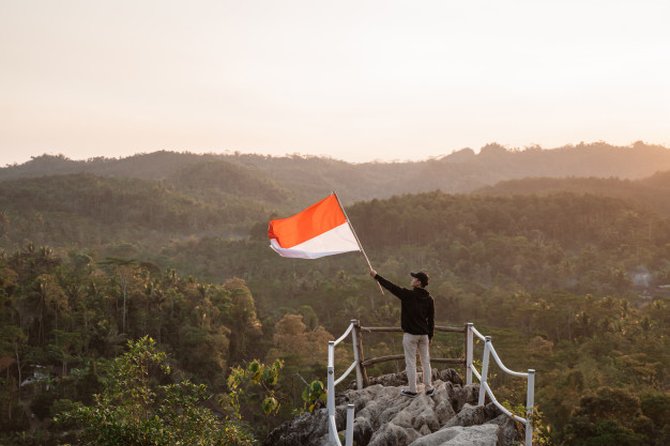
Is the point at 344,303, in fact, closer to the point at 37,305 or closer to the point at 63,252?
the point at 37,305


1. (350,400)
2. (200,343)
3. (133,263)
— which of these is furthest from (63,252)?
(350,400)

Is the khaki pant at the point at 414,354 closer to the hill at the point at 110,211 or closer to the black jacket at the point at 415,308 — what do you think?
the black jacket at the point at 415,308

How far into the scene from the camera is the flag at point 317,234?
11398 mm

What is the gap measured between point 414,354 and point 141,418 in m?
6.45

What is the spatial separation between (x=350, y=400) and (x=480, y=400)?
2.13m

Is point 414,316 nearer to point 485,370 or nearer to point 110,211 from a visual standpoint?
point 485,370

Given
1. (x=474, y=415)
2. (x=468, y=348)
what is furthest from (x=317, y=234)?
(x=474, y=415)

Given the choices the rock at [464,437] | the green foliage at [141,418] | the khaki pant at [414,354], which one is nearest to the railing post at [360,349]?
the khaki pant at [414,354]

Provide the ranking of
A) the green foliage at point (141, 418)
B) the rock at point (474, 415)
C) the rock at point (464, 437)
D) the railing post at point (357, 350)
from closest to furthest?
the rock at point (464, 437) → the rock at point (474, 415) → the railing post at point (357, 350) → the green foliage at point (141, 418)

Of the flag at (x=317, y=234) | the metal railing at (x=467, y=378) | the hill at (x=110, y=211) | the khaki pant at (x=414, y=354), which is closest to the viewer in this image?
the metal railing at (x=467, y=378)

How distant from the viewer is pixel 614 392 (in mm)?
33281

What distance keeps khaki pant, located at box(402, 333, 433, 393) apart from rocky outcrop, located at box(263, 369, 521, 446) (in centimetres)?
24

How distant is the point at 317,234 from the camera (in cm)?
1159

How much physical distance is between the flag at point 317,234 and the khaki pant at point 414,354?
2.13m
